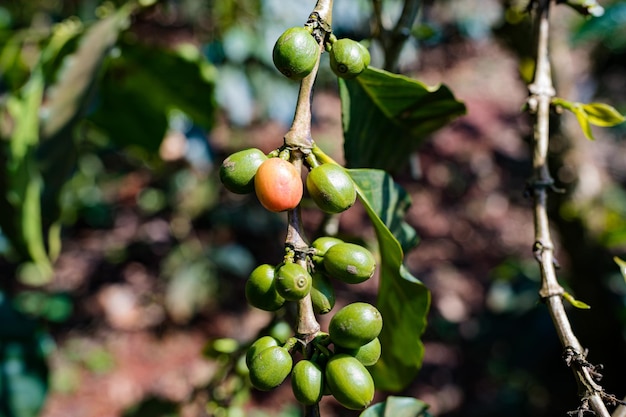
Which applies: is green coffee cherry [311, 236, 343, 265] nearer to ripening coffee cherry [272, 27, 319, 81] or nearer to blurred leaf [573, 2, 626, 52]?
ripening coffee cherry [272, 27, 319, 81]

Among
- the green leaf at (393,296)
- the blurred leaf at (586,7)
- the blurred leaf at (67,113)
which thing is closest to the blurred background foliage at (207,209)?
the blurred leaf at (67,113)

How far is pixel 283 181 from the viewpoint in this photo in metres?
0.56

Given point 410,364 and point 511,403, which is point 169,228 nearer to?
point 511,403

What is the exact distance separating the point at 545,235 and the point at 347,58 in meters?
0.34

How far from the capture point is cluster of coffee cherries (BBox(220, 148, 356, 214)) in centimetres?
56

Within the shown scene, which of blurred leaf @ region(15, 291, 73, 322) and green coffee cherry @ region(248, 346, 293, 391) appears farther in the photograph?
blurred leaf @ region(15, 291, 73, 322)

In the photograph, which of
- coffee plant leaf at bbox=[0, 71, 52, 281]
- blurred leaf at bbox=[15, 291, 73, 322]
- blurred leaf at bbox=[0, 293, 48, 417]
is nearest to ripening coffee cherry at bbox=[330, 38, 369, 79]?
coffee plant leaf at bbox=[0, 71, 52, 281]

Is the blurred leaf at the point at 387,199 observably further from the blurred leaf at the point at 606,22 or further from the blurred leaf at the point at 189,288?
the blurred leaf at the point at 189,288

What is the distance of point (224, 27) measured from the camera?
250cm

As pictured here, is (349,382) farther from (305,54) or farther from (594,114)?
(594,114)

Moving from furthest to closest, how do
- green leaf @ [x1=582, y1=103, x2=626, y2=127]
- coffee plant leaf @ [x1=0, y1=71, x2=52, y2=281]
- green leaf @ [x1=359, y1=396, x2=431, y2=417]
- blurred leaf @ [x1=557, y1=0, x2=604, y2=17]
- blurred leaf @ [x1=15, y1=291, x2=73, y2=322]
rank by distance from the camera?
blurred leaf @ [x1=15, y1=291, x2=73, y2=322], coffee plant leaf @ [x1=0, y1=71, x2=52, y2=281], blurred leaf @ [x1=557, y1=0, x2=604, y2=17], green leaf @ [x1=582, y1=103, x2=626, y2=127], green leaf @ [x1=359, y1=396, x2=431, y2=417]

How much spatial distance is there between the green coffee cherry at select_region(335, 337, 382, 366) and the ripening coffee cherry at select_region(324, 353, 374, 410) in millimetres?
24

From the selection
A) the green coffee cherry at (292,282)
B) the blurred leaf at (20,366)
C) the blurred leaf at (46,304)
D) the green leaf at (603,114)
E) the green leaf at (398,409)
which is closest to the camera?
the green coffee cherry at (292,282)

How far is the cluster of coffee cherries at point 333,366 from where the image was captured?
0.54m
